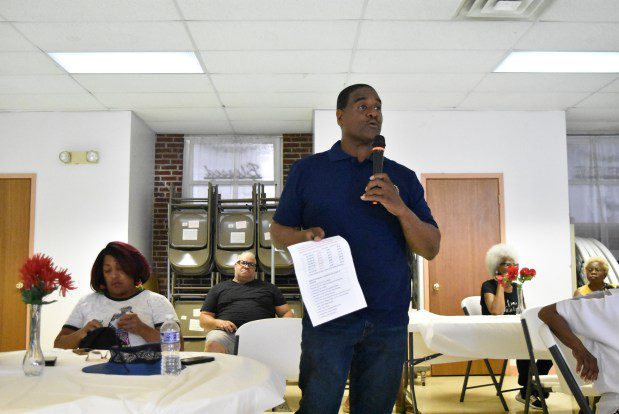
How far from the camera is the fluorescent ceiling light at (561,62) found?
4.98m

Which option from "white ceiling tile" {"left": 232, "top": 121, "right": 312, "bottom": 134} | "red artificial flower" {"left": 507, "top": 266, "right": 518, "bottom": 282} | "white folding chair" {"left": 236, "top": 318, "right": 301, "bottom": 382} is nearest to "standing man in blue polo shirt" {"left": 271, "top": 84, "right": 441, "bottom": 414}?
"white folding chair" {"left": 236, "top": 318, "right": 301, "bottom": 382}

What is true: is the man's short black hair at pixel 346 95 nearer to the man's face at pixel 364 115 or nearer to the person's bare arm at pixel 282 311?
the man's face at pixel 364 115

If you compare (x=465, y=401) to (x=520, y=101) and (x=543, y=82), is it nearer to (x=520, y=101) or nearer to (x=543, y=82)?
(x=543, y=82)

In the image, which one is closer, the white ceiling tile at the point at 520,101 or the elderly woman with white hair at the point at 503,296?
the elderly woman with white hair at the point at 503,296

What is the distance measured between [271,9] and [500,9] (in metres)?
1.52

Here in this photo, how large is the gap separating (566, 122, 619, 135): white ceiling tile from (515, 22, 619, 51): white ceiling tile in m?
2.71

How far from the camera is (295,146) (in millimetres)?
7742

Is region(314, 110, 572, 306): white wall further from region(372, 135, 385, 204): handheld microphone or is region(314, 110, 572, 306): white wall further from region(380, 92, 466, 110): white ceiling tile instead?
region(372, 135, 385, 204): handheld microphone

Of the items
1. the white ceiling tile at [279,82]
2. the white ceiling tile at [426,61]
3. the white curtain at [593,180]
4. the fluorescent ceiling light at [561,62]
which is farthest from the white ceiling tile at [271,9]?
the white curtain at [593,180]

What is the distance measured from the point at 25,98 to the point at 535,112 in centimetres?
540

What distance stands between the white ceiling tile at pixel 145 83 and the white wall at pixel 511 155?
1519mm

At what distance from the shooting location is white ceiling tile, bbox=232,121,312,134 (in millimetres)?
7195

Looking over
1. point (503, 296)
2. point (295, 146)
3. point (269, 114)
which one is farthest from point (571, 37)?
point (295, 146)

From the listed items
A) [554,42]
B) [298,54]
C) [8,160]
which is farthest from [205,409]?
[8,160]
